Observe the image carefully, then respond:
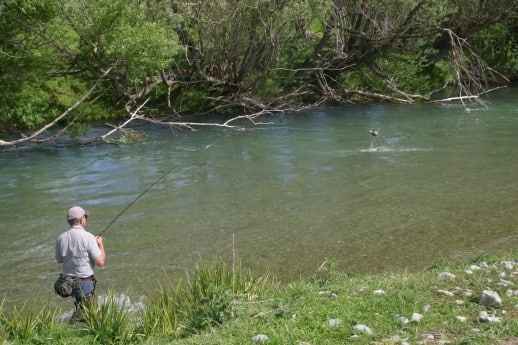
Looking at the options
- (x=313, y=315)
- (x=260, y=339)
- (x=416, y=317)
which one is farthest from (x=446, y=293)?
(x=260, y=339)

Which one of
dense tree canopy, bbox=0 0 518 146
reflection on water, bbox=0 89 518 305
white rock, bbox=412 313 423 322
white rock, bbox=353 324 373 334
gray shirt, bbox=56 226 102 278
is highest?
dense tree canopy, bbox=0 0 518 146

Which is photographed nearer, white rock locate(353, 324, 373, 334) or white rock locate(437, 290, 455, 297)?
white rock locate(353, 324, 373, 334)

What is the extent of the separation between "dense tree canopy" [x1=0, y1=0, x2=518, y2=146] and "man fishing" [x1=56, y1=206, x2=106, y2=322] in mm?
12281

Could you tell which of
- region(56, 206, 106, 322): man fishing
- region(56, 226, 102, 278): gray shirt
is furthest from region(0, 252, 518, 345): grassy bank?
region(56, 226, 102, 278): gray shirt

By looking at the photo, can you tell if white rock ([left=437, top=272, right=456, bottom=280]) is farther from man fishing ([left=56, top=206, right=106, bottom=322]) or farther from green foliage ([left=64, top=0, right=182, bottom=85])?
green foliage ([left=64, top=0, right=182, bottom=85])

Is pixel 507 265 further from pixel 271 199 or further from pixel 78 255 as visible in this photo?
pixel 271 199

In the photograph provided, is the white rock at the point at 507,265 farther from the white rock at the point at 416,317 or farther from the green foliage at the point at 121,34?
the green foliage at the point at 121,34

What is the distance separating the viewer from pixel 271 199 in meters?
13.9

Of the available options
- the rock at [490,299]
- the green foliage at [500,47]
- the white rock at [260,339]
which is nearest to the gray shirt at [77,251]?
the white rock at [260,339]

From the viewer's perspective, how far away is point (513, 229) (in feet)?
36.7

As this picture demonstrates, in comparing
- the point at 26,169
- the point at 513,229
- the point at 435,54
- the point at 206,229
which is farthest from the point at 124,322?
the point at 435,54

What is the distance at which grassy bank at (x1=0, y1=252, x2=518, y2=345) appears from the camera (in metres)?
5.62

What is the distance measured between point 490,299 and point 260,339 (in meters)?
2.23

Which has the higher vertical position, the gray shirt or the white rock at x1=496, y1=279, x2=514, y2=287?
the gray shirt
